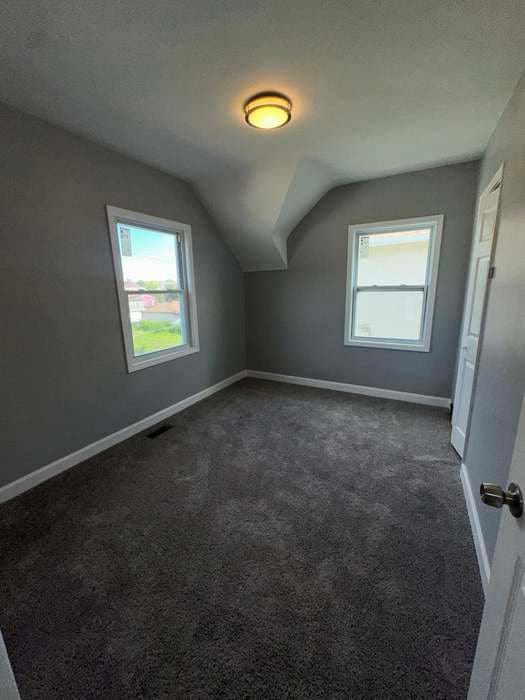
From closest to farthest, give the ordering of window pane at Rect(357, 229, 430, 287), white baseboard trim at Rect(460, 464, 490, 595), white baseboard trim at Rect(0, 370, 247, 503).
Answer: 1. white baseboard trim at Rect(460, 464, 490, 595)
2. white baseboard trim at Rect(0, 370, 247, 503)
3. window pane at Rect(357, 229, 430, 287)

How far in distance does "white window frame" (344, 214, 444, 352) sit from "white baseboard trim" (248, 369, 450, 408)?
56cm

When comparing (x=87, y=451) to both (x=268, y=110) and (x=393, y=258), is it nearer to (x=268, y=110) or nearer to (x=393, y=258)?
(x=268, y=110)

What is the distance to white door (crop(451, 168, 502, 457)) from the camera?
2049 mm

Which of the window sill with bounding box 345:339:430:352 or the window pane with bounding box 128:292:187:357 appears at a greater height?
the window pane with bounding box 128:292:187:357

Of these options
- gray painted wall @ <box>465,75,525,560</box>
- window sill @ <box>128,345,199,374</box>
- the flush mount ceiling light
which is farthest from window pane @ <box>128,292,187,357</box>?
gray painted wall @ <box>465,75,525,560</box>

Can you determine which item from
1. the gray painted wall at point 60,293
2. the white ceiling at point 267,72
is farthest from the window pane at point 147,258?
the white ceiling at point 267,72

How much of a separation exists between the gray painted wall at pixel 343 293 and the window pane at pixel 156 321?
4.28 ft

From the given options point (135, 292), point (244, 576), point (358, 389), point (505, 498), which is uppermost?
point (135, 292)

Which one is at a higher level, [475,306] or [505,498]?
[475,306]

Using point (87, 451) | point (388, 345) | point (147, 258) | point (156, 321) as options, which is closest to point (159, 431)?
point (87, 451)

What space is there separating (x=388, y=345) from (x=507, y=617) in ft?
10.5

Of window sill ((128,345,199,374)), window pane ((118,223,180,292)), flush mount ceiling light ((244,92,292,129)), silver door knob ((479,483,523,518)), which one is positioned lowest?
window sill ((128,345,199,374))

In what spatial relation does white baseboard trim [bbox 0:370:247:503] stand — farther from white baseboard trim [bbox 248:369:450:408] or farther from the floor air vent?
white baseboard trim [bbox 248:369:450:408]

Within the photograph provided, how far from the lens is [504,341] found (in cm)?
150
